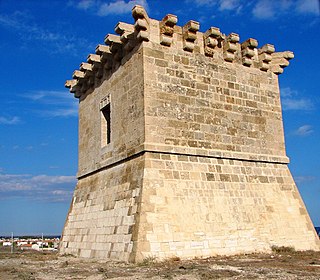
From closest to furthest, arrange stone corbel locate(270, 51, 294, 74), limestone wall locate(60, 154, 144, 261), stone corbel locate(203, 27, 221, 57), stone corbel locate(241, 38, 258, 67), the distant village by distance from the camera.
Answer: limestone wall locate(60, 154, 144, 261)
stone corbel locate(203, 27, 221, 57)
stone corbel locate(241, 38, 258, 67)
stone corbel locate(270, 51, 294, 74)
the distant village

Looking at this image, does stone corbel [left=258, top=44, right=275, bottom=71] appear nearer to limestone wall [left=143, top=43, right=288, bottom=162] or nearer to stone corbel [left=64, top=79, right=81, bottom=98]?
limestone wall [left=143, top=43, right=288, bottom=162]

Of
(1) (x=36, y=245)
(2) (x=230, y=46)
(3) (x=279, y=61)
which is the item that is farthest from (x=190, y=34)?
(1) (x=36, y=245)

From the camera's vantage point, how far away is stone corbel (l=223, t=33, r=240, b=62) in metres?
12.1

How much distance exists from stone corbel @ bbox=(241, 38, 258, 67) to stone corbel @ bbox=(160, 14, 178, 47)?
2.50m

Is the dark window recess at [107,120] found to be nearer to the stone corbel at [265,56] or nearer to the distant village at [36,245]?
the stone corbel at [265,56]

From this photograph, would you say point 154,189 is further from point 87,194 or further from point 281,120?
point 281,120

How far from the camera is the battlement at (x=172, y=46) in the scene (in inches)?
429

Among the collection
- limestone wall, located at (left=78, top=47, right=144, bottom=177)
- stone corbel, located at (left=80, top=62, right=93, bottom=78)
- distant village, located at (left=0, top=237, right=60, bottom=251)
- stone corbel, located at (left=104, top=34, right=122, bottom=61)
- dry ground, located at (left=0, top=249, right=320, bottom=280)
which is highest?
stone corbel, located at (left=80, top=62, right=93, bottom=78)

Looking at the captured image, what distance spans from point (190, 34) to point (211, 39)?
74 centimetres

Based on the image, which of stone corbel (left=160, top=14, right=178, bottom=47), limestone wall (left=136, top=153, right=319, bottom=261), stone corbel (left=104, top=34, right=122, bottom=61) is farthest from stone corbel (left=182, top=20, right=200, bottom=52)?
limestone wall (left=136, top=153, right=319, bottom=261)

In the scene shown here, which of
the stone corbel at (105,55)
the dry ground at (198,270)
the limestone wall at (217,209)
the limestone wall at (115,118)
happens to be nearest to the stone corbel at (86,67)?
the limestone wall at (115,118)

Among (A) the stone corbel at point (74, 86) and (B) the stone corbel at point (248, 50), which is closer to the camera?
(B) the stone corbel at point (248, 50)

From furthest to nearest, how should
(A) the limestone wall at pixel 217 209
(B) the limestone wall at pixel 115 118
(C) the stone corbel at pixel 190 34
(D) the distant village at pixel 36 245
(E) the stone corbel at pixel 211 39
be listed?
(D) the distant village at pixel 36 245
(E) the stone corbel at pixel 211 39
(C) the stone corbel at pixel 190 34
(B) the limestone wall at pixel 115 118
(A) the limestone wall at pixel 217 209

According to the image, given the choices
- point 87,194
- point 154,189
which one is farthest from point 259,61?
point 87,194
